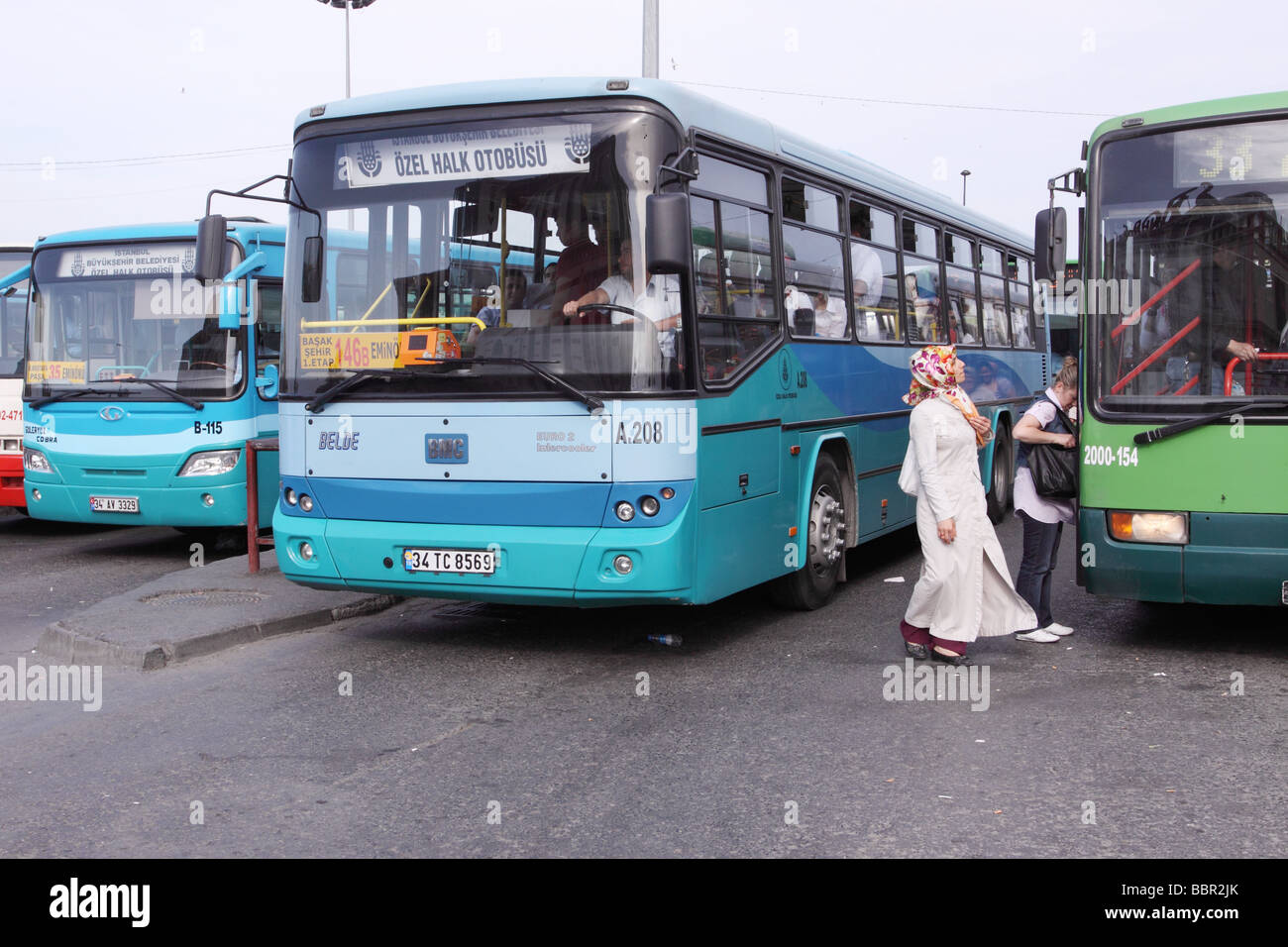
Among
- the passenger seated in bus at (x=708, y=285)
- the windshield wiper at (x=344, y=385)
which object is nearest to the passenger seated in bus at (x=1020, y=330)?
the passenger seated in bus at (x=708, y=285)

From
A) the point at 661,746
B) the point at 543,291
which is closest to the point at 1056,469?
the point at 543,291

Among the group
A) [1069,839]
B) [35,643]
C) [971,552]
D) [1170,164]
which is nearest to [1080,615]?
[971,552]

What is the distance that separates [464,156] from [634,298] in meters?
1.29

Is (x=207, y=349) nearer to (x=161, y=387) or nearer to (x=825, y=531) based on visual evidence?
(x=161, y=387)

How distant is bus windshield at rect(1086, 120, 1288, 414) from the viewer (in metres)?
7.34

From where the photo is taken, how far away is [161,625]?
8.36 m

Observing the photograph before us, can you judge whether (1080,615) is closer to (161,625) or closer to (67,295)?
(161,625)

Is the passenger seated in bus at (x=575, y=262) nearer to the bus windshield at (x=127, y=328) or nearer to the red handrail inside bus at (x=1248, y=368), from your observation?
the red handrail inside bus at (x=1248, y=368)

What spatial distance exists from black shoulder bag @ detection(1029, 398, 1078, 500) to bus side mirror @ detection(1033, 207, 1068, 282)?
31.9 inches

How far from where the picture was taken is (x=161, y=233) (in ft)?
39.3

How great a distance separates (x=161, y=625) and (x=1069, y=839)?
229 inches

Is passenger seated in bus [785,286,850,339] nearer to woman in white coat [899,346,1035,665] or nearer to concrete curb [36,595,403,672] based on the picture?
woman in white coat [899,346,1035,665]
